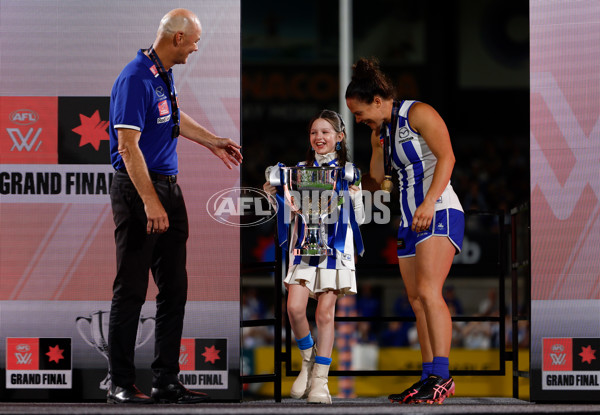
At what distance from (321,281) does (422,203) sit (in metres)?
0.72

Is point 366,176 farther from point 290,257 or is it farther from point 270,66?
point 270,66

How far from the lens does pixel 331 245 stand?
441 cm

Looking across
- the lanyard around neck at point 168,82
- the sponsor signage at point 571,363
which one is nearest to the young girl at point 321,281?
the lanyard around neck at point 168,82

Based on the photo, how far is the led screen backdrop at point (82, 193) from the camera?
4.48m

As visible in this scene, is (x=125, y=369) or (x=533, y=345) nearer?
(x=125, y=369)

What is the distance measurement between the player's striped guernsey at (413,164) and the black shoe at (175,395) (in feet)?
4.53

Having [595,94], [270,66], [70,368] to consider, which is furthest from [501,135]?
[70,368]

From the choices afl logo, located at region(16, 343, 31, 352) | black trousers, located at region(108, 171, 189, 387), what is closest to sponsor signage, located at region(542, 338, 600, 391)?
black trousers, located at region(108, 171, 189, 387)

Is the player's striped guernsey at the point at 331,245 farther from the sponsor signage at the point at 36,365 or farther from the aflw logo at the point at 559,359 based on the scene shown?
the sponsor signage at the point at 36,365

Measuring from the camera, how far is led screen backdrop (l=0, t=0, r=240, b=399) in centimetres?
448

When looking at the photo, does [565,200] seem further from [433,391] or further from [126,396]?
[126,396]

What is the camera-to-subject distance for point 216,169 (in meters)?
4.53

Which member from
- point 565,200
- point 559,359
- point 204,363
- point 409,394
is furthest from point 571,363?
point 204,363

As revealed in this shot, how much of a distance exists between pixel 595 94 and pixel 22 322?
3.43 meters
